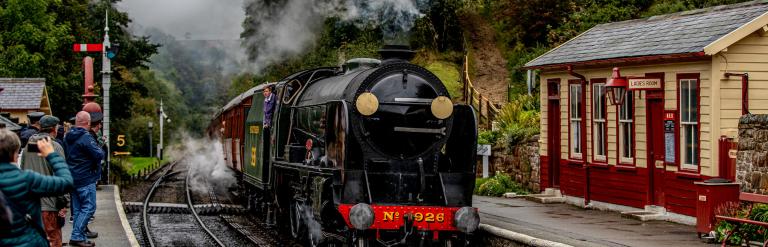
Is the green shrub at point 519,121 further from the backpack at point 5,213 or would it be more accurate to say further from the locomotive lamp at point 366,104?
the backpack at point 5,213

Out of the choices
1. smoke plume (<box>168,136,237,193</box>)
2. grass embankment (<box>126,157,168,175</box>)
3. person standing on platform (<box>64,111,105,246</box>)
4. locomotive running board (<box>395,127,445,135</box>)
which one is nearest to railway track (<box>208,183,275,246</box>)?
person standing on platform (<box>64,111,105,246</box>)

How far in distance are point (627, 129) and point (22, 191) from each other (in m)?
11.6

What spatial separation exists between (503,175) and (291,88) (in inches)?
274

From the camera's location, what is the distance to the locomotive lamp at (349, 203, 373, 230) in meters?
11.1

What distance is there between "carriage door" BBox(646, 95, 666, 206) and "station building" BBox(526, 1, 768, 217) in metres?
0.02

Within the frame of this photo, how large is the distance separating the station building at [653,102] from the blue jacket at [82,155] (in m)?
8.02

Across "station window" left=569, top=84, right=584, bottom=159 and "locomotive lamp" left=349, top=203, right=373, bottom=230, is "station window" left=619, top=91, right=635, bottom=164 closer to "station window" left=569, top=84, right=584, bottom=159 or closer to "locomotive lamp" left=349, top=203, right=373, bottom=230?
"station window" left=569, top=84, right=584, bottom=159

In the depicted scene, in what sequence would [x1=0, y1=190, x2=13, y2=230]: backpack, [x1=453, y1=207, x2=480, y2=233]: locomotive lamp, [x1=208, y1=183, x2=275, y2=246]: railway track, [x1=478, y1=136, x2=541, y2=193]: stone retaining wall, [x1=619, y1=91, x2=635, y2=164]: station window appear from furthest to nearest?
[x1=478, y1=136, x2=541, y2=193]: stone retaining wall < [x1=619, y1=91, x2=635, y2=164]: station window < [x1=208, y1=183, x2=275, y2=246]: railway track < [x1=453, y1=207, x2=480, y2=233]: locomotive lamp < [x1=0, y1=190, x2=13, y2=230]: backpack

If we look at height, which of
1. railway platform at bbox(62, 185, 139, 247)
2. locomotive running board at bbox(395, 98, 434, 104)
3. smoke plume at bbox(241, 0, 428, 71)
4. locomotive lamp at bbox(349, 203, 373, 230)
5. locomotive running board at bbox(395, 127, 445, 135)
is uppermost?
smoke plume at bbox(241, 0, 428, 71)

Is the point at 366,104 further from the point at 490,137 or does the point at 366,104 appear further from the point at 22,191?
the point at 490,137

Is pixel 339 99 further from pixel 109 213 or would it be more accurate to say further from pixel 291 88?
pixel 109 213

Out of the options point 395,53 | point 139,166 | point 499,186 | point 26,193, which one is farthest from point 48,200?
point 139,166

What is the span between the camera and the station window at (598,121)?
1630 centimetres

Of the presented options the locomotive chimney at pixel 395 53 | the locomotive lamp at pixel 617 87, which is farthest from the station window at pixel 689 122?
the locomotive chimney at pixel 395 53
